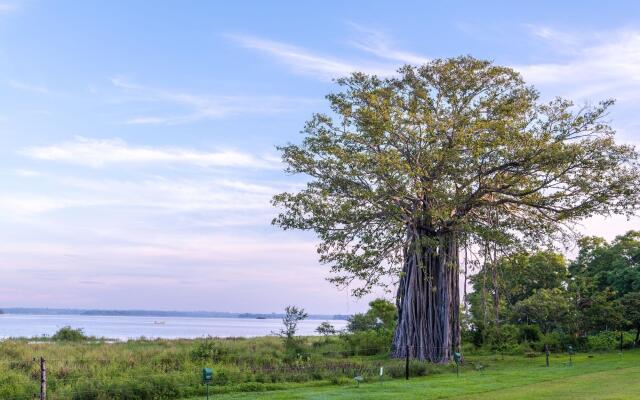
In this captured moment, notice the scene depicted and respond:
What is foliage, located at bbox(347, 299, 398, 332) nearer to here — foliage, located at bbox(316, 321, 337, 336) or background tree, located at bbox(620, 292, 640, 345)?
foliage, located at bbox(316, 321, 337, 336)

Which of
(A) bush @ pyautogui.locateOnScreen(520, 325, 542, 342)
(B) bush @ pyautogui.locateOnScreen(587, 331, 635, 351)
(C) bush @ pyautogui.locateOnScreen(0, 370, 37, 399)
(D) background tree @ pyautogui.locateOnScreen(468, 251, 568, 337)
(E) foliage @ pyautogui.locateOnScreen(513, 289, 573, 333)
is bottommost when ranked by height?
(B) bush @ pyautogui.locateOnScreen(587, 331, 635, 351)

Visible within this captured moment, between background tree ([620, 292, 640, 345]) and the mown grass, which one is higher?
background tree ([620, 292, 640, 345])

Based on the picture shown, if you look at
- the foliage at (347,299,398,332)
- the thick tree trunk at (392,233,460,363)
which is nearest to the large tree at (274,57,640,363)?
the thick tree trunk at (392,233,460,363)

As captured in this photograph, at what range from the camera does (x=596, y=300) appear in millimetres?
38875

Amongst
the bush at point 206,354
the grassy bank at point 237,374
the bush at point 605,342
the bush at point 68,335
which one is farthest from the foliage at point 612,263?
the bush at point 68,335

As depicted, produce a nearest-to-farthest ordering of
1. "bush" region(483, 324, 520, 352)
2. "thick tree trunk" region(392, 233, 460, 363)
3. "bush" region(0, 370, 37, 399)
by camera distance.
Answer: "bush" region(0, 370, 37, 399), "thick tree trunk" region(392, 233, 460, 363), "bush" region(483, 324, 520, 352)

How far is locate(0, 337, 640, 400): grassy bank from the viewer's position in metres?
16.6

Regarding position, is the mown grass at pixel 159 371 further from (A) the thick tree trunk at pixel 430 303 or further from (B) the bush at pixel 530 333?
(B) the bush at pixel 530 333

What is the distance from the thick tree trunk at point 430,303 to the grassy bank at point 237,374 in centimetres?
163

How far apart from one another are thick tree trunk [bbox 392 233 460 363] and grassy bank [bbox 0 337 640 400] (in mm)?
1627

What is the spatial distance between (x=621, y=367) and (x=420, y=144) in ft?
38.4

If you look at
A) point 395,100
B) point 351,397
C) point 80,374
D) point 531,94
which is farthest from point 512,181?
point 80,374

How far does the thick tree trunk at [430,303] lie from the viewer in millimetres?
29505

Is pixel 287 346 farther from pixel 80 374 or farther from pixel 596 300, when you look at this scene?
pixel 596 300
